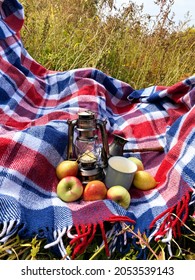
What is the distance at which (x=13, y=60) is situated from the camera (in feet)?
9.49

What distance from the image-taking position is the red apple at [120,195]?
65.0 inches

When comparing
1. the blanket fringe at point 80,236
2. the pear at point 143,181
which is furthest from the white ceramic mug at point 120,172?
the blanket fringe at point 80,236

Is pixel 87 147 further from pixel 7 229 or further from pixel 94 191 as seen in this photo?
pixel 7 229

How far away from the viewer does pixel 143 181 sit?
1.81m

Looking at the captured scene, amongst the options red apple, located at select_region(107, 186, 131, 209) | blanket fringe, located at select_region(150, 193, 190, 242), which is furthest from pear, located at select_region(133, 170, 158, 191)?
blanket fringe, located at select_region(150, 193, 190, 242)

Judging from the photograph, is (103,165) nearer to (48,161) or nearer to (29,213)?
(48,161)

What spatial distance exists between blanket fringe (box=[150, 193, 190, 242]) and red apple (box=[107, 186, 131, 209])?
0.18 m

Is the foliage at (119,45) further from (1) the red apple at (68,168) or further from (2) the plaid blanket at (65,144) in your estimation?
(1) the red apple at (68,168)

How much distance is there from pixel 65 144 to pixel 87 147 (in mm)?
166

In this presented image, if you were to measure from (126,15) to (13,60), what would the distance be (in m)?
1.19

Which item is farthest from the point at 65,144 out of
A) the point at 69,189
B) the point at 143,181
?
the point at 143,181

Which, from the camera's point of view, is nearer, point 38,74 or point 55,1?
point 38,74

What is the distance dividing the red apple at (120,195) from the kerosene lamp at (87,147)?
15cm
